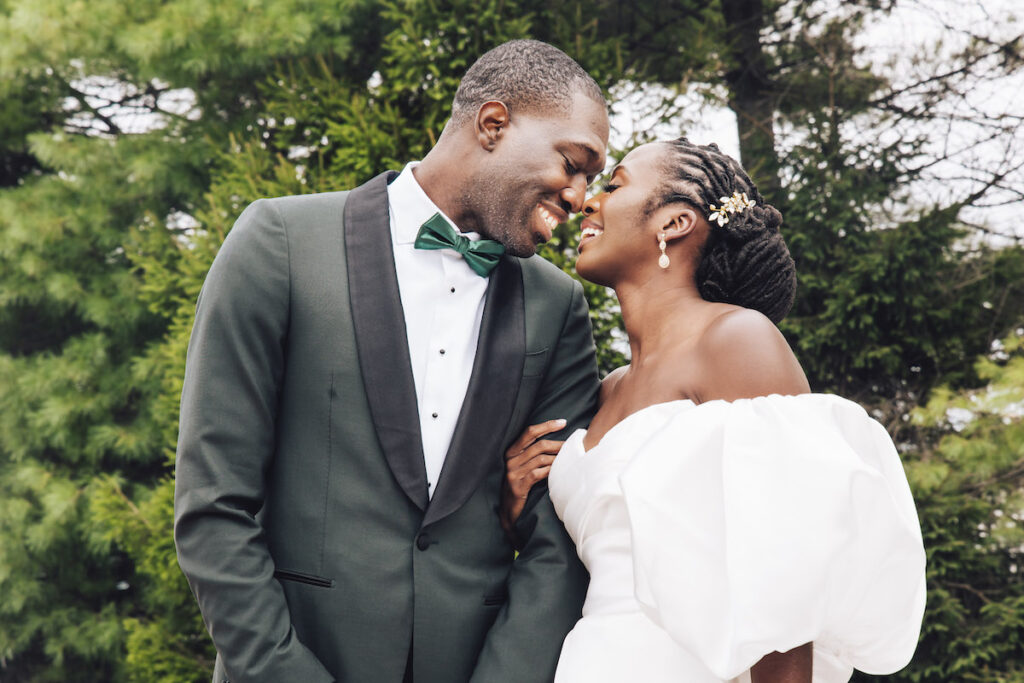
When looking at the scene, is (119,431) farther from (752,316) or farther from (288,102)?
(752,316)

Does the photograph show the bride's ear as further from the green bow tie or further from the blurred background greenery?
the blurred background greenery

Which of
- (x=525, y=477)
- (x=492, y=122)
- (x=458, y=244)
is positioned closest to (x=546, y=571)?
(x=525, y=477)

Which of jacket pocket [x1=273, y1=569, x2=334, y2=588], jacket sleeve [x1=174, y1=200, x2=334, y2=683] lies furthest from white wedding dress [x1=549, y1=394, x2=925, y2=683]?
jacket sleeve [x1=174, y1=200, x2=334, y2=683]

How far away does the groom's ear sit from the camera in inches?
106

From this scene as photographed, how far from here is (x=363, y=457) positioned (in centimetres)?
223

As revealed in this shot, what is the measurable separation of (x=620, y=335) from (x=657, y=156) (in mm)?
3165

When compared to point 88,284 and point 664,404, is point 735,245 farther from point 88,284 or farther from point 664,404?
point 88,284

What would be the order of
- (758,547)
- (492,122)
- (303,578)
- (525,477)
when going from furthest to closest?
(492,122), (525,477), (303,578), (758,547)

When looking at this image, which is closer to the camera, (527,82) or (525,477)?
(525,477)

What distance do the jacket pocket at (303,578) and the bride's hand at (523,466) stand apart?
498 millimetres

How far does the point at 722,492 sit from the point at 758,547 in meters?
0.15

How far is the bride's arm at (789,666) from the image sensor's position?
205 centimetres

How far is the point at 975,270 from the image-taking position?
6176mm

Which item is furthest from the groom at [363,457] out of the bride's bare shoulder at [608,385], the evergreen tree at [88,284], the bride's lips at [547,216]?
the evergreen tree at [88,284]
